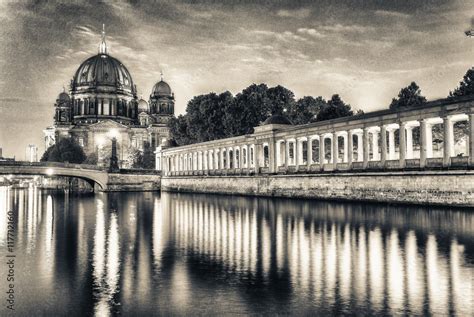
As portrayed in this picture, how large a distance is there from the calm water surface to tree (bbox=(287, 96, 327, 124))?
61.8m

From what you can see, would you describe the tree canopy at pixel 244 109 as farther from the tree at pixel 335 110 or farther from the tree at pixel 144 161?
the tree at pixel 144 161

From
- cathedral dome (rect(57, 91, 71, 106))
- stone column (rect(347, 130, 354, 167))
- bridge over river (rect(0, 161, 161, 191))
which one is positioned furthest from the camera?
cathedral dome (rect(57, 91, 71, 106))

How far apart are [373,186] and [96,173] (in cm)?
5728

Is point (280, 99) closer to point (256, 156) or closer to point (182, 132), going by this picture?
point (182, 132)

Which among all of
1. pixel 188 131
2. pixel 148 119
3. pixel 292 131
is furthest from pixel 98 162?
pixel 292 131

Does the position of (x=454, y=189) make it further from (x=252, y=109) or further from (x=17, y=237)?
(x=252, y=109)

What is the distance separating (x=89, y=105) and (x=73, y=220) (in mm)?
137688

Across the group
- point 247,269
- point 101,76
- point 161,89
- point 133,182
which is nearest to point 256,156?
point 133,182

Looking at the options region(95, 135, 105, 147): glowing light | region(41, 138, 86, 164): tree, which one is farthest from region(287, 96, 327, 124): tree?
region(95, 135, 105, 147): glowing light

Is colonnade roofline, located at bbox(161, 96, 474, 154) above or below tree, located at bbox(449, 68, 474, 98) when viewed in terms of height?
below

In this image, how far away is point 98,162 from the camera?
14600 centimetres

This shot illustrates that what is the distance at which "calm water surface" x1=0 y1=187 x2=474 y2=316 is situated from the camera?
10.6 meters

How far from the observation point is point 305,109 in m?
90.6

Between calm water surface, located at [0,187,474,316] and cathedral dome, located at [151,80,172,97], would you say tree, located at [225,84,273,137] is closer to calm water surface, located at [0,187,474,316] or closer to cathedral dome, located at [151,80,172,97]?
calm water surface, located at [0,187,474,316]
